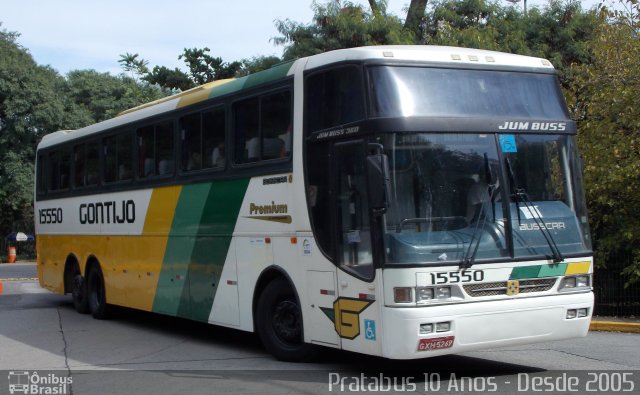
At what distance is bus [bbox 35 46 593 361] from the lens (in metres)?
8.32

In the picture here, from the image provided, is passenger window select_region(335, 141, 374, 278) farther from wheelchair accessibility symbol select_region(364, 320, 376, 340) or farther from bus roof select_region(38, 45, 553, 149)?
bus roof select_region(38, 45, 553, 149)

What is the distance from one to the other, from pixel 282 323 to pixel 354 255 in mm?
1946

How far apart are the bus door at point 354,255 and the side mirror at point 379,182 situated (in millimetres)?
280

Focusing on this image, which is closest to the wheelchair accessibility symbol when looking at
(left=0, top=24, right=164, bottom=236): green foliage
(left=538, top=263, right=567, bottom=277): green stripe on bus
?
(left=538, top=263, right=567, bottom=277): green stripe on bus

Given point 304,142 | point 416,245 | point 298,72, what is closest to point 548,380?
point 416,245

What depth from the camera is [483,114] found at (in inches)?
350

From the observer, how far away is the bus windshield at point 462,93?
8.62 meters

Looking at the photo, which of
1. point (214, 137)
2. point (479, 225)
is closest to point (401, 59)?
point (479, 225)

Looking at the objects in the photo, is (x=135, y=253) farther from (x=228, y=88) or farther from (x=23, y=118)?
(x=23, y=118)

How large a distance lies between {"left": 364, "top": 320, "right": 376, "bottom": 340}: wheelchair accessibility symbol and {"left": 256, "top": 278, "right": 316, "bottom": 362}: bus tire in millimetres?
1429

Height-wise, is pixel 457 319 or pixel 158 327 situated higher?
pixel 457 319

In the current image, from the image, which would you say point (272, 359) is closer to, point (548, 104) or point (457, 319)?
point (457, 319)

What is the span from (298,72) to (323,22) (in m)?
14.5

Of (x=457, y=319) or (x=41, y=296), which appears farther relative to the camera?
(x=41, y=296)
